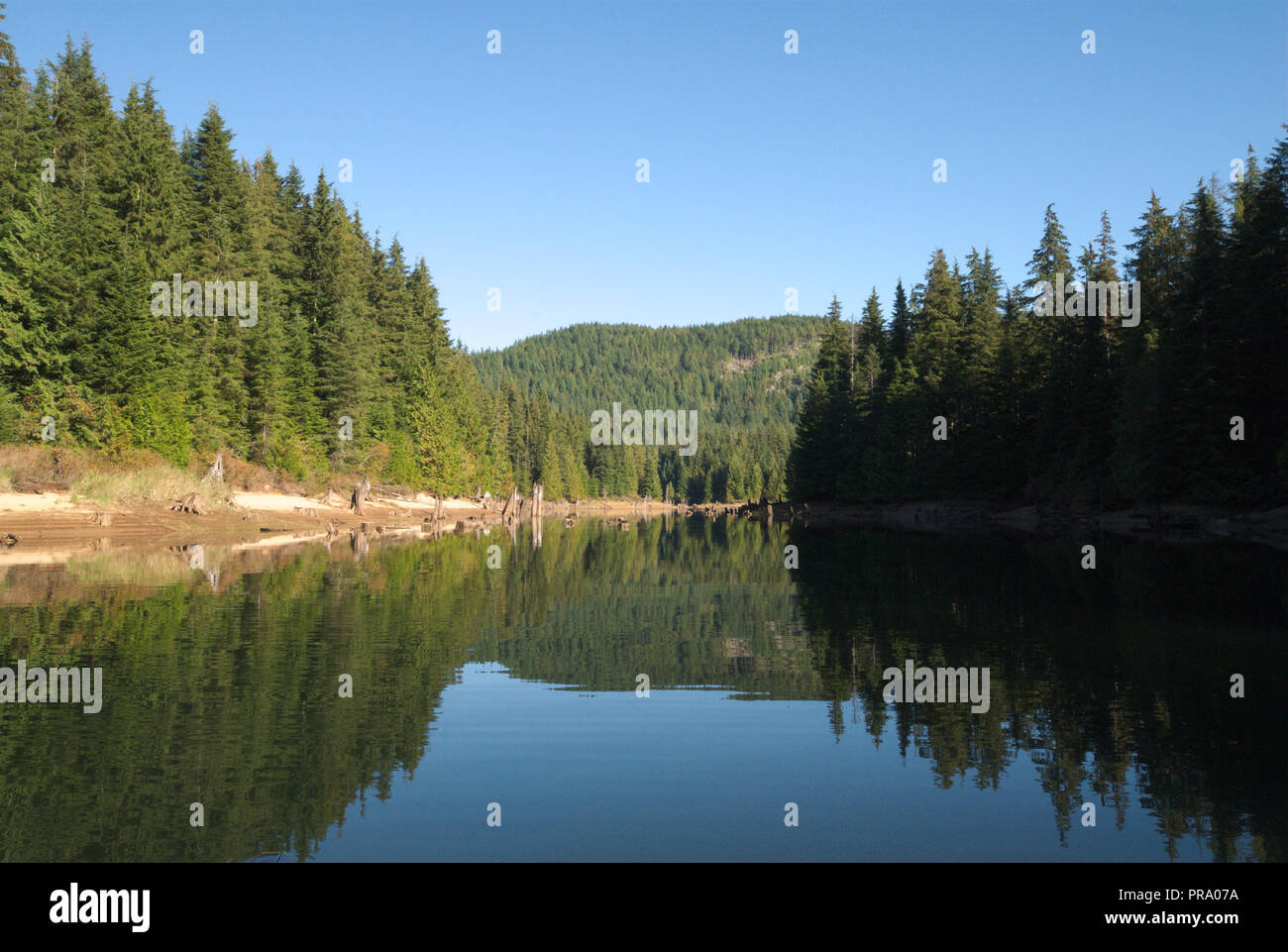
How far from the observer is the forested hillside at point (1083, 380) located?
44.4m

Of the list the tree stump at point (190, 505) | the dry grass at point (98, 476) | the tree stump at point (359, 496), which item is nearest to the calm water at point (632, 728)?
the dry grass at point (98, 476)

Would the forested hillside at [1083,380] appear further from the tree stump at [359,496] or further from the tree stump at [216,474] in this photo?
the tree stump at [216,474]

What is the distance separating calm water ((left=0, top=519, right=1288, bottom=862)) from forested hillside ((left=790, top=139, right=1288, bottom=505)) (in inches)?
1121

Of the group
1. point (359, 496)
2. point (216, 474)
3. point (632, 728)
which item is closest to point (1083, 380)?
point (359, 496)

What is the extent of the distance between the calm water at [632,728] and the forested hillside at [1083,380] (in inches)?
1121

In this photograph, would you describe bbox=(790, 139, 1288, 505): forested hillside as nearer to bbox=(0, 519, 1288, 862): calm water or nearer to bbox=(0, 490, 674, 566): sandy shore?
bbox=(0, 519, 1288, 862): calm water

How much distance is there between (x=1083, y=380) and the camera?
201 feet

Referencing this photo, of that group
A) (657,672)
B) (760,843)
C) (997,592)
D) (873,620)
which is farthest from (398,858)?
(997,592)

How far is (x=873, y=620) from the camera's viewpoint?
18531 mm

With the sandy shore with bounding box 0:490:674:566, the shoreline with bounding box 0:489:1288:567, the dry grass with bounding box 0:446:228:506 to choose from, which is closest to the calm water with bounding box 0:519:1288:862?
the sandy shore with bounding box 0:490:674:566

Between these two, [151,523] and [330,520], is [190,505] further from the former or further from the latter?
[330,520]

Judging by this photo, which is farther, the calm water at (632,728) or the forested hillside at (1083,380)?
the forested hillside at (1083,380)

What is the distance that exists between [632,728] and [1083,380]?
59.3 m

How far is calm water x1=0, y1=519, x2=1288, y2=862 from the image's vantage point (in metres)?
7.01
